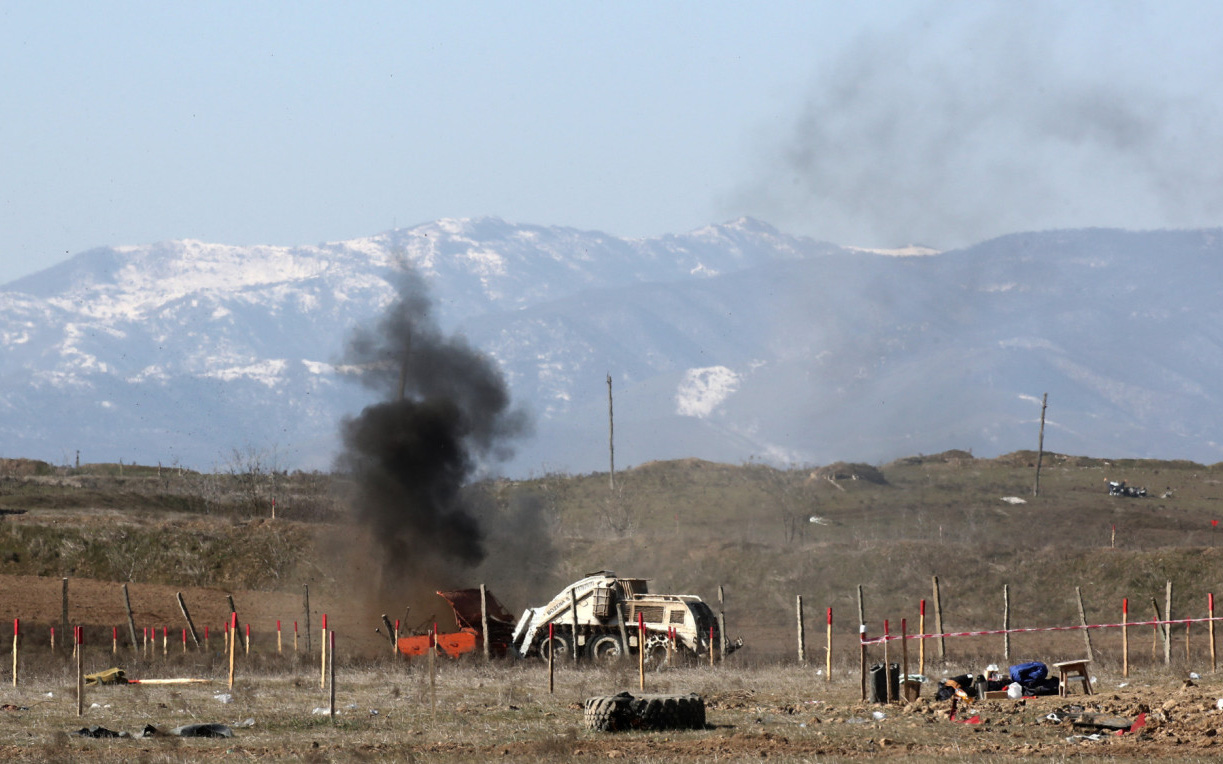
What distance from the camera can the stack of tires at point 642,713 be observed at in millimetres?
20109

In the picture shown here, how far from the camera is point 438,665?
34.0 meters

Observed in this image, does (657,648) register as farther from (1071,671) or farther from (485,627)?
(1071,671)

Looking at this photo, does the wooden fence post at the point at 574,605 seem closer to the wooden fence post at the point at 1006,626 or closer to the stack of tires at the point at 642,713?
the wooden fence post at the point at 1006,626

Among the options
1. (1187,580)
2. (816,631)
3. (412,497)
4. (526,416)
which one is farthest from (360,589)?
(1187,580)

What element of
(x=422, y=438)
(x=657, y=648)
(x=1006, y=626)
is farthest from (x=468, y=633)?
(x=422, y=438)

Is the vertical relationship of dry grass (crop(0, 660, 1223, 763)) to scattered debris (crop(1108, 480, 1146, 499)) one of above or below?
below

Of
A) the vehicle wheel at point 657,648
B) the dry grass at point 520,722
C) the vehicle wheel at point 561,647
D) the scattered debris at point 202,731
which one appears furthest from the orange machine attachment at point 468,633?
the scattered debris at point 202,731

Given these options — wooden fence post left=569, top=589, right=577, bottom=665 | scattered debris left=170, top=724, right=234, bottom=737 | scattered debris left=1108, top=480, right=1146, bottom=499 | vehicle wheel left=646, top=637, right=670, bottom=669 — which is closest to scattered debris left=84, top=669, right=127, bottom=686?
scattered debris left=170, top=724, right=234, bottom=737

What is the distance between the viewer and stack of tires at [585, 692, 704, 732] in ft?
66.0

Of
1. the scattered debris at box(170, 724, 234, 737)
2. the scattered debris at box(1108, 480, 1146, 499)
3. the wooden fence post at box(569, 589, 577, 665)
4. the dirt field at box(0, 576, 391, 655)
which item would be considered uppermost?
the scattered debris at box(1108, 480, 1146, 499)

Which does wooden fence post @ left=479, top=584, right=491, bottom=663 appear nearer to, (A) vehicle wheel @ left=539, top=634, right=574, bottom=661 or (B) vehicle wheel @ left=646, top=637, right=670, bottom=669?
Answer: (A) vehicle wheel @ left=539, top=634, right=574, bottom=661

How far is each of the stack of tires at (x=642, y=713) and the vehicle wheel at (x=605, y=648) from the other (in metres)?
15.3

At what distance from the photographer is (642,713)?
20.3 m

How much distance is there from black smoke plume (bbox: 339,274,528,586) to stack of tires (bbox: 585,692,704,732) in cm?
2674
